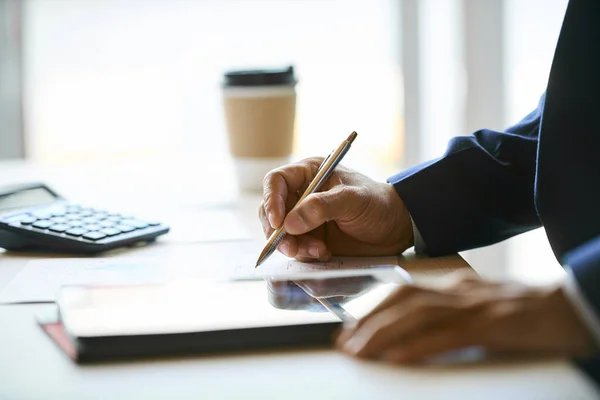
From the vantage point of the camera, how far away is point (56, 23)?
249cm

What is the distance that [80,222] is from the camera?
1.09 m

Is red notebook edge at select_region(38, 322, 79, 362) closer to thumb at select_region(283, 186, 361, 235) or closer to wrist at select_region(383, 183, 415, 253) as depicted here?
thumb at select_region(283, 186, 361, 235)

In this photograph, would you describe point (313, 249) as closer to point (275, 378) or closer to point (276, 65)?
point (275, 378)

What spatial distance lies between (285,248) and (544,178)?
0.30 meters

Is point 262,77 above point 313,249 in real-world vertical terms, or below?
above

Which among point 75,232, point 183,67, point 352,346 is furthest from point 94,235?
point 183,67

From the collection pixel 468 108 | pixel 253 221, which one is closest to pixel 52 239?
pixel 253 221

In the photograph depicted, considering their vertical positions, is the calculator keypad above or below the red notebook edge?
above

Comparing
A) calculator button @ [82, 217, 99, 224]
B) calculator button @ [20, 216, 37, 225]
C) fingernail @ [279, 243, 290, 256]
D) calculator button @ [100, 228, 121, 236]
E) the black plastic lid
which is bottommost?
fingernail @ [279, 243, 290, 256]

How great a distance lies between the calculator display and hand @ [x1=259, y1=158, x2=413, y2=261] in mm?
421

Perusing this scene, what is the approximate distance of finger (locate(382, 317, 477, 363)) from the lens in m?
0.55

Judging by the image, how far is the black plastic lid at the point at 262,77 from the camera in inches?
60.3

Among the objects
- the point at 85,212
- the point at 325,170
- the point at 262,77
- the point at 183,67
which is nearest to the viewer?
the point at 325,170

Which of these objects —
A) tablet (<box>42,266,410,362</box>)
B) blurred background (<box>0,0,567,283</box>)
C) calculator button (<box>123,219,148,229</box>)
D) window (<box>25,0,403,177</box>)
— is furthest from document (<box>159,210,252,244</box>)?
window (<box>25,0,403,177</box>)
